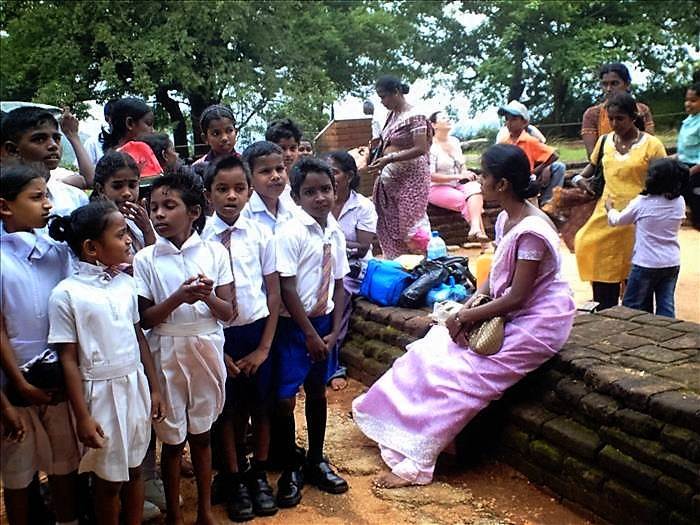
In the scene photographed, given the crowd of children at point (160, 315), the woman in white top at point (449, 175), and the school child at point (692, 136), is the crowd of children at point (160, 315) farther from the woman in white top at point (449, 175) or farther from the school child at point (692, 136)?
the woman in white top at point (449, 175)

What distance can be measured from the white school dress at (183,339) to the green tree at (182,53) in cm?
1032

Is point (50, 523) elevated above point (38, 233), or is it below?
below

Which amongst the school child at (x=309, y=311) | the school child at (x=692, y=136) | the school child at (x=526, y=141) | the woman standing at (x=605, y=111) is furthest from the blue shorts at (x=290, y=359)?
the school child at (x=526, y=141)

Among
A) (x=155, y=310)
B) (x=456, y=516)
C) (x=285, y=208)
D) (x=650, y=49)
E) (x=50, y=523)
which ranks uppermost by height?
(x=650, y=49)

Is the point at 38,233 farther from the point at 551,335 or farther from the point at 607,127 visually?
the point at 607,127

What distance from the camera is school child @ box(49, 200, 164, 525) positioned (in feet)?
6.49

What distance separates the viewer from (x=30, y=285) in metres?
1.85

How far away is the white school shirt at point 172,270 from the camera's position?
249cm

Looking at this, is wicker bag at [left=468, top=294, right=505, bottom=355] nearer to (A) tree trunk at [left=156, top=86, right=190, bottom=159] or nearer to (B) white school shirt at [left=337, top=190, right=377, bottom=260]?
(B) white school shirt at [left=337, top=190, right=377, bottom=260]

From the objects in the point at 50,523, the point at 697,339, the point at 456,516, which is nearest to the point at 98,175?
the point at 50,523

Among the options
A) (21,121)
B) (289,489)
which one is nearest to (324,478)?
(289,489)

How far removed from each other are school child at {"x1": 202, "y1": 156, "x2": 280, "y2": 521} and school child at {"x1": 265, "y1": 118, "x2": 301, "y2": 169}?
1.03 m

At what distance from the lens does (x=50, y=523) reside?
2525 millimetres

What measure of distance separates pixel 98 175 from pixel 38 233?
34.6 inches
